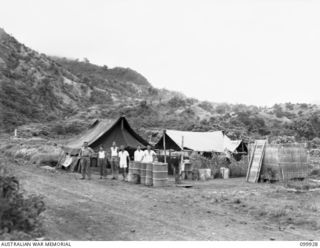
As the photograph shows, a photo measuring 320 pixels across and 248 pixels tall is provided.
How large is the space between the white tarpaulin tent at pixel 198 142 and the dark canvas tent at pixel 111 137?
2.15m

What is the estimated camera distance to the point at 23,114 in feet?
186

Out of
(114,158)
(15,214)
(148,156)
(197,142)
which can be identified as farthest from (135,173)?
(15,214)

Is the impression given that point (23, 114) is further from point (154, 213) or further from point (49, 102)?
point (154, 213)

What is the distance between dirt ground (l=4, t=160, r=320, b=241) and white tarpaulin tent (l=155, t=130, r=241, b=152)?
1009 centimetres

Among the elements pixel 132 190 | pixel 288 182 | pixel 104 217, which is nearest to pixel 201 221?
pixel 104 217

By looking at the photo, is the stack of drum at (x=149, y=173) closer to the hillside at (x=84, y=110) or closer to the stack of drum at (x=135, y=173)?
the stack of drum at (x=135, y=173)

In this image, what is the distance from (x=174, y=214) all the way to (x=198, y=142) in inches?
603

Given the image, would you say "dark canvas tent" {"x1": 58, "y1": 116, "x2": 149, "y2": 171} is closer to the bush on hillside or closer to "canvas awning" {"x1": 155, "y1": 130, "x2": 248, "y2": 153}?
"canvas awning" {"x1": 155, "y1": 130, "x2": 248, "y2": 153}

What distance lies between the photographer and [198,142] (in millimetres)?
24703

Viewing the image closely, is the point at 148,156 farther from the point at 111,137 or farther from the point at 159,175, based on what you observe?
the point at 111,137

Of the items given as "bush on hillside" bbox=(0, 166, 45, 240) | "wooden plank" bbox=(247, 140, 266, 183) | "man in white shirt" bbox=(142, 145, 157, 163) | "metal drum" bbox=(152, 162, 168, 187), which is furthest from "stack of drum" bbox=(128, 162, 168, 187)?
"bush on hillside" bbox=(0, 166, 45, 240)

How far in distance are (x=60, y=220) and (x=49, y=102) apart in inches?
2216

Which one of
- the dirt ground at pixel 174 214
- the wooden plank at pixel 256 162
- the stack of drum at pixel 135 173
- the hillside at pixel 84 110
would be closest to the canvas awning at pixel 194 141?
the wooden plank at pixel 256 162

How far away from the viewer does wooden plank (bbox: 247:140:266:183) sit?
17433mm
